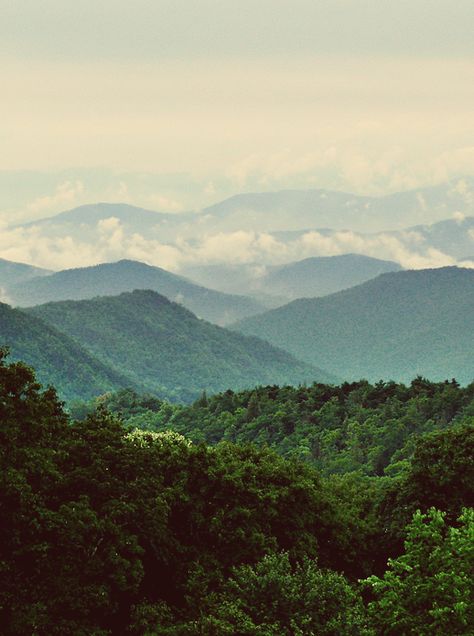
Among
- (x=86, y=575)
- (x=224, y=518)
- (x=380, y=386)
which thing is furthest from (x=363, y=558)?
(x=380, y=386)

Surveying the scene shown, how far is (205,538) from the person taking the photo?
52.0 meters

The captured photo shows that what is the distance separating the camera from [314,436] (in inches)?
4641

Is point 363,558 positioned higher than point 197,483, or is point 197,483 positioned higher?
point 197,483

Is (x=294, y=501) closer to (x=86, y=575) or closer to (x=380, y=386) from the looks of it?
(x=86, y=575)

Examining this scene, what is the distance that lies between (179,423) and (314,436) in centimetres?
3054

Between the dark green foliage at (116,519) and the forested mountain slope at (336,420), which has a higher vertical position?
the forested mountain slope at (336,420)

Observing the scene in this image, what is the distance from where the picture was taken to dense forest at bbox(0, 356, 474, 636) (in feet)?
143

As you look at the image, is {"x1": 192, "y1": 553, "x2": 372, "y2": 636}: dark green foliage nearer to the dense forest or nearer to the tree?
the dense forest

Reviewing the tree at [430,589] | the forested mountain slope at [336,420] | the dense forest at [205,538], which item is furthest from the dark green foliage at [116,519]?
the forested mountain slope at [336,420]

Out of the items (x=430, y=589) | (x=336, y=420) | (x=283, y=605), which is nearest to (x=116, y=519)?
(x=283, y=605)

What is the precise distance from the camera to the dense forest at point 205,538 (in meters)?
43.5

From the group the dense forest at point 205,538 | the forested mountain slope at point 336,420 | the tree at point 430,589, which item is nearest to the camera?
the tree at point 430,589

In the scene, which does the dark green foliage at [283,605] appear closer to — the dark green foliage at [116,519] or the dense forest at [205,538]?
the dense forest at [205,538]

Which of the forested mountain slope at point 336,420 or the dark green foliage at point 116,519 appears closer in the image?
the dark green foliage at point 116,519
